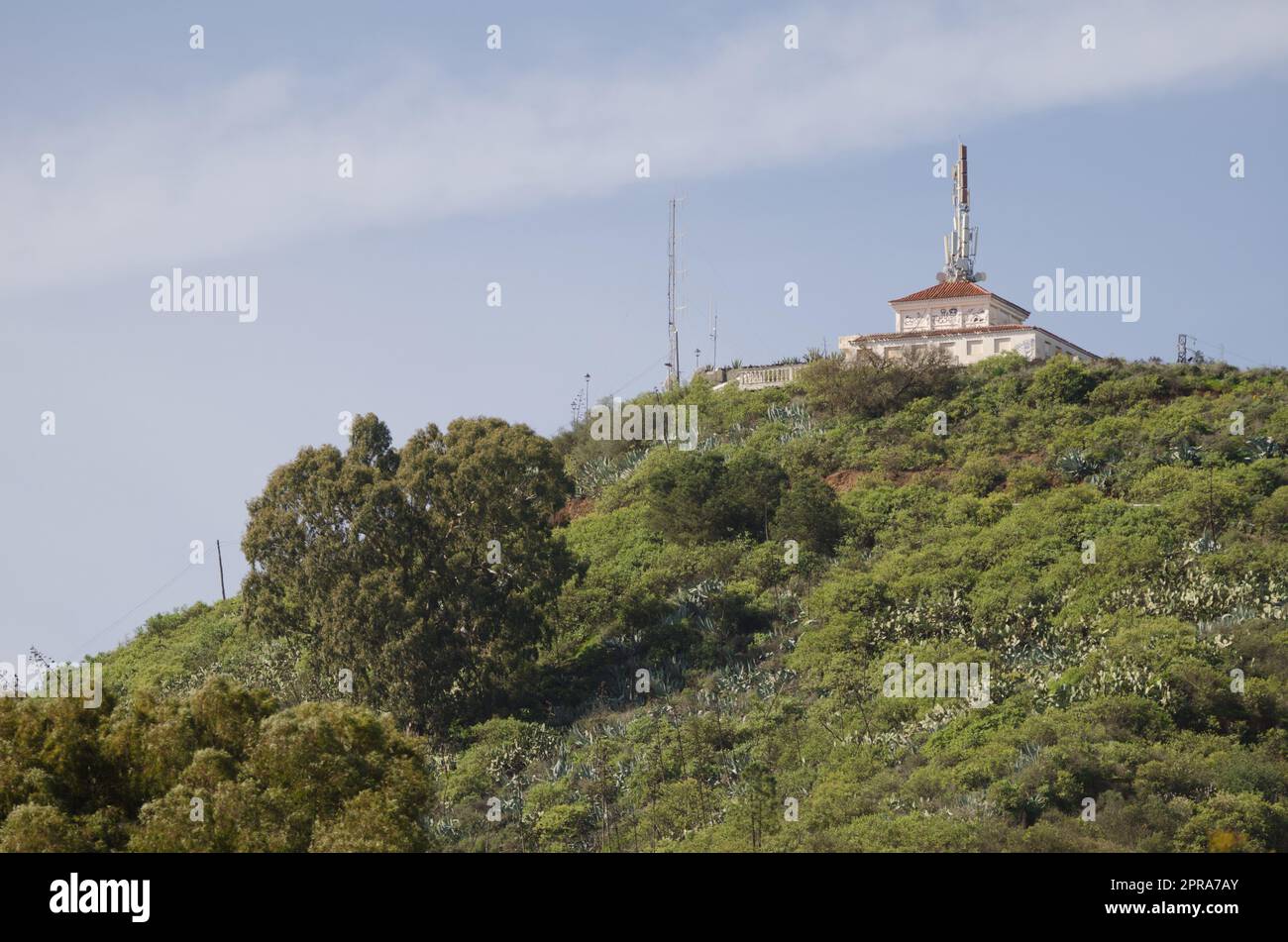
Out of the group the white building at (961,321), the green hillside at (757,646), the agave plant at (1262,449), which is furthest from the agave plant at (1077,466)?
the white building at (961,321)

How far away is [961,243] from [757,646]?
23.1 metres

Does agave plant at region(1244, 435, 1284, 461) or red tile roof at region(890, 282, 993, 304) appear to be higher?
red tile roof at region(890, 282, 993, 304)

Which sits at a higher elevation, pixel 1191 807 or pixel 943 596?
pixel 943 596

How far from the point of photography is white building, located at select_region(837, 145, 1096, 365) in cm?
5238

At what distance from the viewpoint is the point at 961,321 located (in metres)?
53.7

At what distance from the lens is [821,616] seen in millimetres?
37188

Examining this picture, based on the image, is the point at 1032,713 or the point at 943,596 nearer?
the point at 1032,713

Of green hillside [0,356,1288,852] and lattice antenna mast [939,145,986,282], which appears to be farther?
lattice antenna mast [939,145,986,282]

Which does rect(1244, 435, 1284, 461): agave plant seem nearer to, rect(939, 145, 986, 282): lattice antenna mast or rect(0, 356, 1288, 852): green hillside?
rect(0, 356, 1288, 852): green hillside

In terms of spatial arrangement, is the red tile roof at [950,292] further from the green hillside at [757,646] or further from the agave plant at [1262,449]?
the agave plant at [1262,449]

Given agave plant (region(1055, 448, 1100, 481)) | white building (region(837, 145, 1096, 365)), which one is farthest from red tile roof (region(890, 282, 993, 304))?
agave plant (region(1055, 448, 1100, 481))
